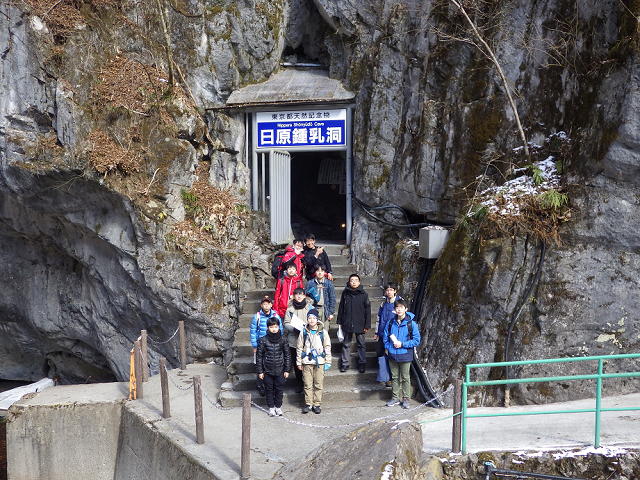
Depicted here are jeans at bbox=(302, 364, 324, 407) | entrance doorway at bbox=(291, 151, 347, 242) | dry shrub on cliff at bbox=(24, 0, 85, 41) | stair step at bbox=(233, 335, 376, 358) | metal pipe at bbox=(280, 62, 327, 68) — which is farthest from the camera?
entrance doorway at bbox=(291, 151, 347, 242)

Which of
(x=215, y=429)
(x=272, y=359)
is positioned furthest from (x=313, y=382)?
(x=215, y=429)

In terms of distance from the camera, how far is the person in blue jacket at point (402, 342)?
31.9ft

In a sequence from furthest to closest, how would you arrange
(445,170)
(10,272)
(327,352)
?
(10,272) < (445,170) < (327,352)

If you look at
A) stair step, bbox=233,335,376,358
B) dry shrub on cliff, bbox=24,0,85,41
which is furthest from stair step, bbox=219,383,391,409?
dry shrub on cliff, bbox=24,0,85,41

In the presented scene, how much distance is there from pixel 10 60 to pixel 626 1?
11.0 metres

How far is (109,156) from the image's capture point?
13.1m

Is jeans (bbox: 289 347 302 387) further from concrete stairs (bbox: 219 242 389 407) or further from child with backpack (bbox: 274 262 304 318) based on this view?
child with backpack (bbox: 274 262 304 318)

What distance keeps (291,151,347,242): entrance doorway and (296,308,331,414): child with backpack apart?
8205 mm

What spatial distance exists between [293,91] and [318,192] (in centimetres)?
495

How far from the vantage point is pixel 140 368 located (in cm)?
1088

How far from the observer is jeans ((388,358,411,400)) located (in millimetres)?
9883

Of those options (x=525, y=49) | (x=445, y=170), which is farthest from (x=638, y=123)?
(x=445, y=170)

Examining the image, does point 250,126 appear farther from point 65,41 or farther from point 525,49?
point 525,49

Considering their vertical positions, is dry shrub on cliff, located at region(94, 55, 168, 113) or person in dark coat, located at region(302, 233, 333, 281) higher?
dry shrub on cliff, located at region(94, 55, 168, 113)
